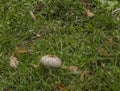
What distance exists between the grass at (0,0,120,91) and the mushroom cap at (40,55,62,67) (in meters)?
0.10

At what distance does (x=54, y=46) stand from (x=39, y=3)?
2.59 feet

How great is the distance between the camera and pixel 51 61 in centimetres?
308

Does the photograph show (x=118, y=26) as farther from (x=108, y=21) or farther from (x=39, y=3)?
(x=39, y=3)

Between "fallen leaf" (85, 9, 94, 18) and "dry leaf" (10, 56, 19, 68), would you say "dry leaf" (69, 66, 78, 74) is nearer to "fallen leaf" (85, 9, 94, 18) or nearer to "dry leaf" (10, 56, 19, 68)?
"dry leaf" (10, 56, 19, 68)

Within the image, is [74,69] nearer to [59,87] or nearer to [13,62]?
[59,87]

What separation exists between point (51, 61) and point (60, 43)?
492 millimetres

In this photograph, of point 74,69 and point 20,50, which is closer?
point 74,69

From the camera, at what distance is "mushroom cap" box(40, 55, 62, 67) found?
3.09m

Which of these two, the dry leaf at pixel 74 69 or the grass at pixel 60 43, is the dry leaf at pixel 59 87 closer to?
the grass at pixel 60 43

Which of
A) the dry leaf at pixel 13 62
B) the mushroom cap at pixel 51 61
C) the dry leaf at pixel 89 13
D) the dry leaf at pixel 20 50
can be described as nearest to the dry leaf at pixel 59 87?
the mushroom cap at pixel 51 61

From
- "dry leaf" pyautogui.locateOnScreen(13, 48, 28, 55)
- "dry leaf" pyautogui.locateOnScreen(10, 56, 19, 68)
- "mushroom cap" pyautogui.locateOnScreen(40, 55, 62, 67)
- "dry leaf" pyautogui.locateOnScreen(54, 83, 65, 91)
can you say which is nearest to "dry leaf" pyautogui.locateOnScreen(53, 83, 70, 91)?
"dry leaf" pyautogui.locateOnScreen(54, 83, 65, 91)

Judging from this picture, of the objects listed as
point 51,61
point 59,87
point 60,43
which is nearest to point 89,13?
point 60,43

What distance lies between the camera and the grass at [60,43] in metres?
3.11

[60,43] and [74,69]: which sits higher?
[60,43]
